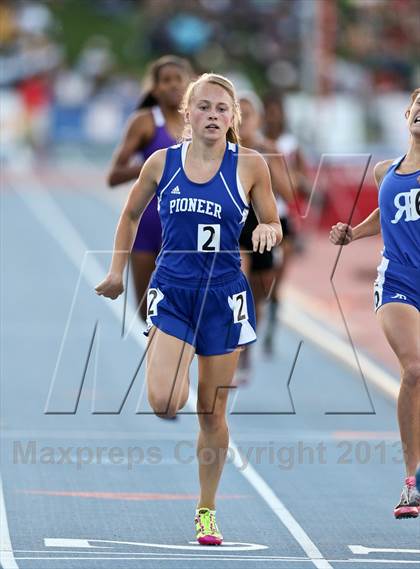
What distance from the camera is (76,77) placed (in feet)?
170

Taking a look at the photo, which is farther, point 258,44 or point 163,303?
point 258,44

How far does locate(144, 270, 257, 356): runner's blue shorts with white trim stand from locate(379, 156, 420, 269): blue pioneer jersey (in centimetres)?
86

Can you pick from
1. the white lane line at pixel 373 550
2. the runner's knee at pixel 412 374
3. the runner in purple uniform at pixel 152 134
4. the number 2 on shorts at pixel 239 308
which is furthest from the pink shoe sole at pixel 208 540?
the runner in purple uniform at pixel 152 134

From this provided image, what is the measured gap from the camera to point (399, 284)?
27.7ft

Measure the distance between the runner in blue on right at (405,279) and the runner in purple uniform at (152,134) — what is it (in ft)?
11.4

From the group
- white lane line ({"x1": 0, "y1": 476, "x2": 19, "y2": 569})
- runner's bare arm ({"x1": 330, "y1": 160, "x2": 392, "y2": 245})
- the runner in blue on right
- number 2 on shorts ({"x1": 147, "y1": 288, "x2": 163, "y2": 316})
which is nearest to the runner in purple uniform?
white lane line ({"x1": 0, "y1": 476, "x2": 19, "y2": 569})

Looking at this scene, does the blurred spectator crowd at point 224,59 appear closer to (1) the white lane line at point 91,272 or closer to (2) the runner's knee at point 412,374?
(1) the white lane line at point 91,272

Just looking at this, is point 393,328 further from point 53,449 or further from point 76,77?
point 76,77

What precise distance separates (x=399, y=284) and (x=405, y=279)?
5 cm

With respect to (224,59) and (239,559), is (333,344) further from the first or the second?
(224,59)

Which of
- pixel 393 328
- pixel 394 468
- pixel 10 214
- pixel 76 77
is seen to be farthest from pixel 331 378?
pixel 76 77

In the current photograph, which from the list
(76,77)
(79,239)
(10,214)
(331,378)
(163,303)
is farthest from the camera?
(76,77)

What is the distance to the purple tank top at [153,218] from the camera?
11805mm

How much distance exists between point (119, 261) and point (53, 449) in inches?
134
